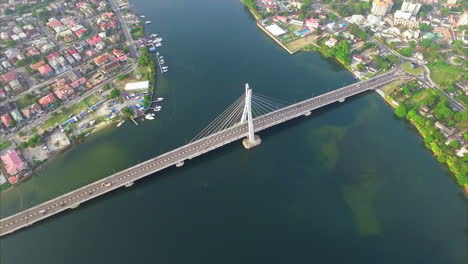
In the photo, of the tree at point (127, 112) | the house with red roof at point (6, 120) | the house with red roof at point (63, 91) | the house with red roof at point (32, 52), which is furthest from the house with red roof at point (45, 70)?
the tree at point (127, 112)

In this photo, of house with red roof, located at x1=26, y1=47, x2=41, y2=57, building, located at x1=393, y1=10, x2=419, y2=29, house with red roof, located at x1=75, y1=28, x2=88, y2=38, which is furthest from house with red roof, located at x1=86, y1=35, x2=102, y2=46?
building, located at x1=393, y1=10, x2=419, y2=29

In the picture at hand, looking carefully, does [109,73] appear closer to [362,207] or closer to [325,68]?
[325,68]

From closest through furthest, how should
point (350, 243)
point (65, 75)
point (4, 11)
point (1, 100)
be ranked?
1. point (350, 243)
2. point (1, 100)
3. point (65, 75)
4. point (4, 11)

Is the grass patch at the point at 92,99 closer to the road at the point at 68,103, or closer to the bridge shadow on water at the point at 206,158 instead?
the road at the point at 68,103

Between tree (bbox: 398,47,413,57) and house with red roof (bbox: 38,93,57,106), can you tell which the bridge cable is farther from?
tree (bbox: 398,47,413,57)

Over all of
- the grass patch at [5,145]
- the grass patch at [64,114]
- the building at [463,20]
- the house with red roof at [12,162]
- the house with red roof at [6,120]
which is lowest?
the grass patch at [5,145]

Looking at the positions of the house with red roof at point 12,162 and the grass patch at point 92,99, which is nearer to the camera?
the house with red roof at point 12,162

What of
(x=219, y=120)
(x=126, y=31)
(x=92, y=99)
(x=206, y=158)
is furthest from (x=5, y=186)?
(x=126, y=31)

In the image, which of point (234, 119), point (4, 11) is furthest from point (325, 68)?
point (4, 11)
